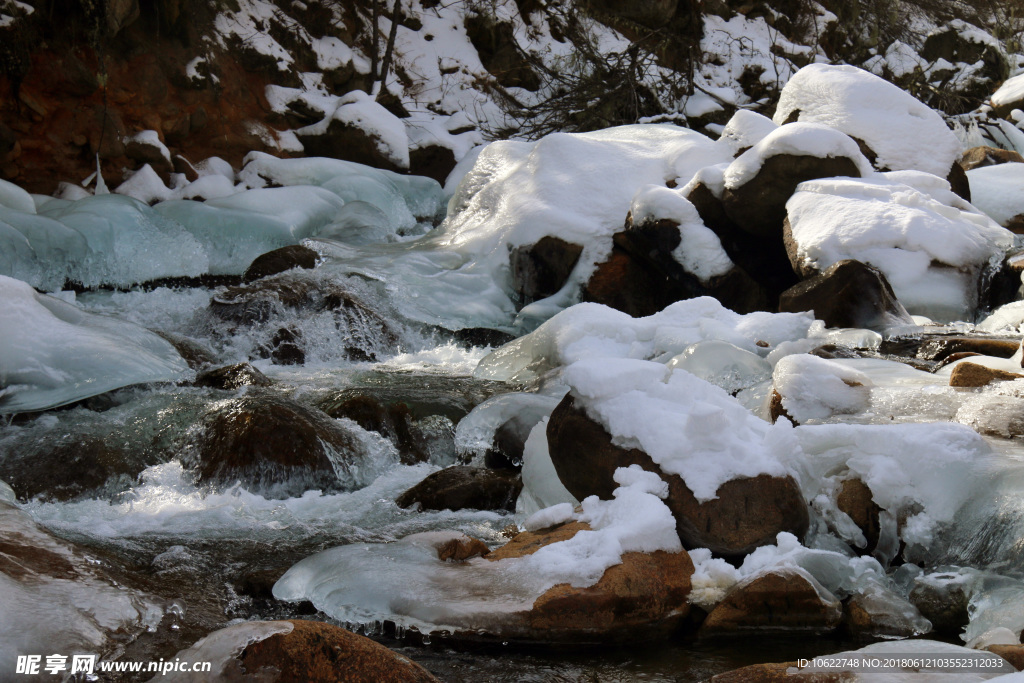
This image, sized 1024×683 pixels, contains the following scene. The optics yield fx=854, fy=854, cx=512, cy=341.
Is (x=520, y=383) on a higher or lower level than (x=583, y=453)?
lower

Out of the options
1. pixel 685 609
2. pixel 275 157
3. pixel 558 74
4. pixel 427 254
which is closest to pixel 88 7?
pixel 275 157

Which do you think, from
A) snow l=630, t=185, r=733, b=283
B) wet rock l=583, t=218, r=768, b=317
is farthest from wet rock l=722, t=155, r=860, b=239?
wet rock l=583, t=218, r=768, b=317

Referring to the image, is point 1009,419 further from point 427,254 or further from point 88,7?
point 88,7

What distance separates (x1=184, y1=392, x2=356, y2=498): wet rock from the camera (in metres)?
3.99

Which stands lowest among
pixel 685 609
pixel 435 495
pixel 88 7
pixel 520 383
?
pixel 520 383

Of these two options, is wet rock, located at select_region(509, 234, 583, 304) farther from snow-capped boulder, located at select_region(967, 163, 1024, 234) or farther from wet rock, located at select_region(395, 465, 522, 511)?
snow-capped boulder, located at select_region(967, 163, 1024, 234)

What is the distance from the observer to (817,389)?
147 inches

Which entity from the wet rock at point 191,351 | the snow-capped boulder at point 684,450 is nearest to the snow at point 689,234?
the wet rock at point 191,351

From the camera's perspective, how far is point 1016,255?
6.14 meters

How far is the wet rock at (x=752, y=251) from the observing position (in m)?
7.20

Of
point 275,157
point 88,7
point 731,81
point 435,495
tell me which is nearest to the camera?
point 435,495

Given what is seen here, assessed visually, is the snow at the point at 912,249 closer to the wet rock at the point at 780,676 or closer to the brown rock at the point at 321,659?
the wet rock at the point at 780,676

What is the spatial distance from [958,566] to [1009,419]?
870 millimetres

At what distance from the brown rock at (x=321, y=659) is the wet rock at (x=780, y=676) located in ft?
2.26
